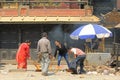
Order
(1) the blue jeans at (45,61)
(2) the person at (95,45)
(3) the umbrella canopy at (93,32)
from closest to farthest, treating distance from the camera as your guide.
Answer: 1. (1) the blue jeans at (45,61)
2. (3) the umbrella canopy at (93,32)
3. (2) the person at (95,45)

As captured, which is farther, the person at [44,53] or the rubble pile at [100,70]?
the rubble pile at [100,70]

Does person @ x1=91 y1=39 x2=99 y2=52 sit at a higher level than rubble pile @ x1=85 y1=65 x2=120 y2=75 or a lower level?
higher

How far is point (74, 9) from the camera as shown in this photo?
25.8m

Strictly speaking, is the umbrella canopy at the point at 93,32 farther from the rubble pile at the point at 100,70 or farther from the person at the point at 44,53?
the person at the point at 44,53

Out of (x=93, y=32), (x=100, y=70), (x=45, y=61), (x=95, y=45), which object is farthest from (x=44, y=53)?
(x=95, y=45)

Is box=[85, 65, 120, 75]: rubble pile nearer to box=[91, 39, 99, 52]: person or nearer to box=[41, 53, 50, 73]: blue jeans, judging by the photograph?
box=[41, 53, 50, 73]: blue jeans

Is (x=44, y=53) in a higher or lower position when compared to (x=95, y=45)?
higher

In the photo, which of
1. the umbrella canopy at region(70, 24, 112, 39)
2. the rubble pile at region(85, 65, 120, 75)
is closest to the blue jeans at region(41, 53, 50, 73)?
the rubble pile at region(85, 65, 120, 75)

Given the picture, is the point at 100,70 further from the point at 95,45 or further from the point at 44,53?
the point at 95,45

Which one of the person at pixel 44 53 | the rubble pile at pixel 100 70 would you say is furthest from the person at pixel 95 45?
the person at pixel 44 53

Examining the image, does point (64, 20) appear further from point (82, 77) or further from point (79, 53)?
point (82, 77)

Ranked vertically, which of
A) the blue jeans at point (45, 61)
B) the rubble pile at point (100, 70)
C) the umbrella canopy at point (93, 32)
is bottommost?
the rubble pile at point (100, 70)

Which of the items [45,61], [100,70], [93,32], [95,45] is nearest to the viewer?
[45,61]

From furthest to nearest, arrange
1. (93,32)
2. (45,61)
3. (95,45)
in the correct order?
(95,45) < (93,32) < (45,61)
